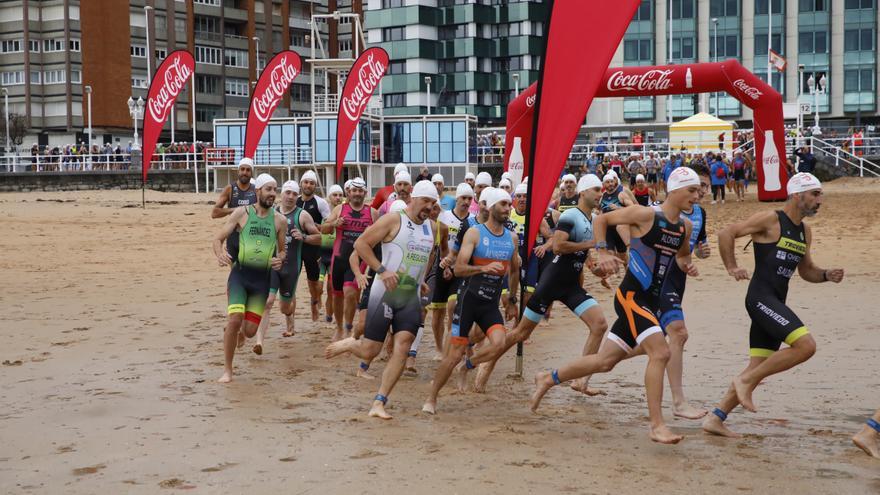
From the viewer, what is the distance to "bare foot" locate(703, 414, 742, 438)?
7184 mm

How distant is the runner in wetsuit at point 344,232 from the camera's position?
11.5 meters

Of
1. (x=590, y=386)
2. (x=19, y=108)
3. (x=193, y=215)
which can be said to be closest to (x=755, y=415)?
(x=590, y=386)

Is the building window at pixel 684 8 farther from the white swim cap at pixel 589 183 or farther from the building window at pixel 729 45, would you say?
the white swim cap at pixel 589 183

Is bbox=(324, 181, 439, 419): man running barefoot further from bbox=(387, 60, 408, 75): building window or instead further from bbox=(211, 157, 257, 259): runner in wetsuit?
bbox=(387, 60, 408, 75): building window

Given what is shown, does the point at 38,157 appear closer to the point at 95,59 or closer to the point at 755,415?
the point at 95,59

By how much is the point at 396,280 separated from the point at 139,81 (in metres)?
71.4

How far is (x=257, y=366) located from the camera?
10180mm

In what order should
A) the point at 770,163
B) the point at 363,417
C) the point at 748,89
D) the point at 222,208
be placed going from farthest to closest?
the point at 770,163, the point at 748,89, the point at 222,208, the point at 363,417

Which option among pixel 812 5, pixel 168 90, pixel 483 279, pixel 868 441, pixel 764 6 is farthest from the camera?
pixel 764 6

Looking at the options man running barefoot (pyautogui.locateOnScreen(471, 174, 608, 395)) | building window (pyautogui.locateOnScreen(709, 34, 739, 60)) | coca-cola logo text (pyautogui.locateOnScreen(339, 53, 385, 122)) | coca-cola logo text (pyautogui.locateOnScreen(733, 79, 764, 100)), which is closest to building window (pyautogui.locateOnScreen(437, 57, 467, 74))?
building window (pyautogui.locateOnScreen(709, 34, 739, 60))

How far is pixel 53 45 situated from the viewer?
73.2m

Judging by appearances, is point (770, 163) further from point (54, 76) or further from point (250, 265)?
point (54, 76)

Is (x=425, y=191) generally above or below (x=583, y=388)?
above

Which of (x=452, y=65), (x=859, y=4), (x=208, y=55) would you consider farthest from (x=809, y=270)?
(x=208, y=55)
